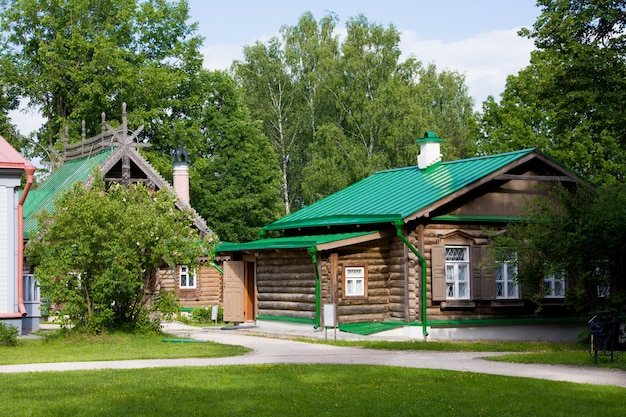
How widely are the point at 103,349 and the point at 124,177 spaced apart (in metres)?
16.6

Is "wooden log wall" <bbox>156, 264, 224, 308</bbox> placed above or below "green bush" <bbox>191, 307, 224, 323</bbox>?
above

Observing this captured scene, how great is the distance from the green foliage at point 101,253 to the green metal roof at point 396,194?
19.3 feet

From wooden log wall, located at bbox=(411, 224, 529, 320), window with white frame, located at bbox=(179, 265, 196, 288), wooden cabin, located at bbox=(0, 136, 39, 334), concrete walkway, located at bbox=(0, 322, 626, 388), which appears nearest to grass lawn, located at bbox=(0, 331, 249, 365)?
concrete walkway, located at bbox=(0, 322, 626, 388)

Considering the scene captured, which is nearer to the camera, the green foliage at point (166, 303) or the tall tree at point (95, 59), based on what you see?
the green foliage at point (166, 303)

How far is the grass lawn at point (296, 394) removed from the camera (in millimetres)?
12844

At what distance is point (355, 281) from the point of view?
28062 millimetres

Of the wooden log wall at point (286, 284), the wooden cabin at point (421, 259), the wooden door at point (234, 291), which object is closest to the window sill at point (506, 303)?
the wooden cabin at point (421, 259)

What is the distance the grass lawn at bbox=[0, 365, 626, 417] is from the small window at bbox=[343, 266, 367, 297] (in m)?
10.4

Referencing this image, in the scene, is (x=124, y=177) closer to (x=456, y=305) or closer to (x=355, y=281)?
(x=355, y=281)

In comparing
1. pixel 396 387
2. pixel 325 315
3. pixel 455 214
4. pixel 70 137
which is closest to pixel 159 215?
pixel 325 315

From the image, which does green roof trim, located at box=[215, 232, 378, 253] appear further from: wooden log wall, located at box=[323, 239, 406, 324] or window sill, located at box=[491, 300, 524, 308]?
window sill, located at box=[491, 300, 524, 308]

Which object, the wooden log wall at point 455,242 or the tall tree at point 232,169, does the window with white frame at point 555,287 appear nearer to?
the wooden log wall at point 455,242

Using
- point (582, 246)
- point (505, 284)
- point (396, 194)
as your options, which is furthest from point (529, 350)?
point (396, 194)

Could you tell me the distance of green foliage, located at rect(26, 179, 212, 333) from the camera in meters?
24.1
